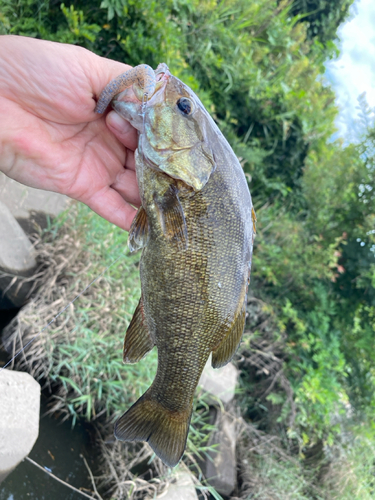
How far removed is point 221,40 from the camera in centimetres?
473

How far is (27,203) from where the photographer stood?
10.3ft

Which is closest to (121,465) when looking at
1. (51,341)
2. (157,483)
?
(157,483)

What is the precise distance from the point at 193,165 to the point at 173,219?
211 mm

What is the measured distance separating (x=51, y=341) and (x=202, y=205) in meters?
1.82

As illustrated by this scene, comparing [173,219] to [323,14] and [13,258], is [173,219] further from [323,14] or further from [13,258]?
[323,14]

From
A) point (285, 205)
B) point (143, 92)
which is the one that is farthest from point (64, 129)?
point (285, 205)

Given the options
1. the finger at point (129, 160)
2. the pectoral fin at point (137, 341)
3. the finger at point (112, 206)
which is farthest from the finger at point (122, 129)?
the pectoral fin at point (137, 341)

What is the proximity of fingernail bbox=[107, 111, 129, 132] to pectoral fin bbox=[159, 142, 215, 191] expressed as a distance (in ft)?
1.20

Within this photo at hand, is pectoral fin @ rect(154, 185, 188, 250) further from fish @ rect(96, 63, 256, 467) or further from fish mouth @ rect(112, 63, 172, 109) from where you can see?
fish mouth @ rect(112, 63, 172, 109)

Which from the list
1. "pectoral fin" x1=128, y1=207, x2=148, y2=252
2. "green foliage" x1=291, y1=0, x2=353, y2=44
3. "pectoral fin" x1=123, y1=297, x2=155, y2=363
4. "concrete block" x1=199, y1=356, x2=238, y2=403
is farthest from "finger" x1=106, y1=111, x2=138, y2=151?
"green foliage" x1=291, y1=0, x2=353, y2=44

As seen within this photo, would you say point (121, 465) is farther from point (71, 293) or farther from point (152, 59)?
point (152, 59)

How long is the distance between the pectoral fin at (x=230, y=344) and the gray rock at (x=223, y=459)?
207 cm

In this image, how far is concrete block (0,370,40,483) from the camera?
2146 mm

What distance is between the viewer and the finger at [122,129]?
5.30ft
